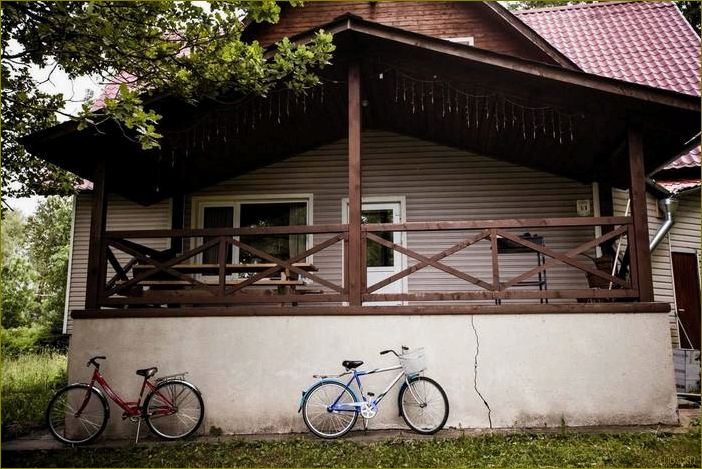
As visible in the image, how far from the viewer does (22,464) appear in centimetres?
503

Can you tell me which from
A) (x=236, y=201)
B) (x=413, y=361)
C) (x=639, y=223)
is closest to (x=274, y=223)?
(x=236, y=201)

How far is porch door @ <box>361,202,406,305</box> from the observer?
869 cm

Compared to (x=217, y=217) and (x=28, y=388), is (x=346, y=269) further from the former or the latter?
(x=28, y=388)

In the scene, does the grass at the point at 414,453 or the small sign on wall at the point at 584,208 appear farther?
the small sign on wall at the point at 584,208

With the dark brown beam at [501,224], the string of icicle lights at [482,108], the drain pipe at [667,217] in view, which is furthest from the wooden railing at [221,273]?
the drain pipe at [667,217]

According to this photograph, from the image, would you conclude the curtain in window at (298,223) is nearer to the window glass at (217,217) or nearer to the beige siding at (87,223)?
the window glass at (217,217)

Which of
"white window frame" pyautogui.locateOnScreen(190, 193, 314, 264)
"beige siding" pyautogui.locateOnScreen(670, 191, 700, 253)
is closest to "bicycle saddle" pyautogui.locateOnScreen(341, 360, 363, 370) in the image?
"white window frame" pyautogui.locateOnScreen(190, 193, 314, 264)

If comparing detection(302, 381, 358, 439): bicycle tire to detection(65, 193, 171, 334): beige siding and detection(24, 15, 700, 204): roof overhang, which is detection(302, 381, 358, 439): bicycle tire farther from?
detection(65, 193, 171, 334): beige siding

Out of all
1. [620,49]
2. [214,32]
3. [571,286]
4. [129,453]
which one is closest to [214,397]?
[129,453]

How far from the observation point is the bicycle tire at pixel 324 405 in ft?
18.1

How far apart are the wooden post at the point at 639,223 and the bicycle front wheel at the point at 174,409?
196 inches

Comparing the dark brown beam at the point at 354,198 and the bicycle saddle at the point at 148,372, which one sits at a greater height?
the dark brown beam at the point at 354,198

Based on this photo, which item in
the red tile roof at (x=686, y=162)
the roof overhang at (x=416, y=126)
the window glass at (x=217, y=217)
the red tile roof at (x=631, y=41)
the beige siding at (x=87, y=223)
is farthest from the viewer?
the red tile roof at (x=631, y=41)

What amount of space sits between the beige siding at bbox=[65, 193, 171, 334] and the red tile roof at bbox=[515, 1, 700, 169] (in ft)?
27.7
